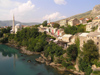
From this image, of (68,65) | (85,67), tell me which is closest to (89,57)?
(85,67)

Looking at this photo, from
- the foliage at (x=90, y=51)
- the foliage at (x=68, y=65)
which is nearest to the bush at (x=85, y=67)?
the foliage at (x=90, y=51)

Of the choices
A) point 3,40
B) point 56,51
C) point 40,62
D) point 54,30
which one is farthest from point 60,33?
point 3,40

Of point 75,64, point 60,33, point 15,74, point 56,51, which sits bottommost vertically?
point 15,74

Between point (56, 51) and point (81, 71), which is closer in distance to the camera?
point (81, 71)

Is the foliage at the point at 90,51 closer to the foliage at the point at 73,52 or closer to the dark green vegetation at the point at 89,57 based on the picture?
the dark green vegetation at the point at 89,57

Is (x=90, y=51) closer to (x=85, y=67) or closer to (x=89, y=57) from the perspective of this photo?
(x=89, y=57)

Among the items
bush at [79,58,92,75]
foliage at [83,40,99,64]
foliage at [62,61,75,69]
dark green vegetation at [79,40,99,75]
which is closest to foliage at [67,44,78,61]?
foliage at [62,61,75,69]

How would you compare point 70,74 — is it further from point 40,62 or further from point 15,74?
point 15,74

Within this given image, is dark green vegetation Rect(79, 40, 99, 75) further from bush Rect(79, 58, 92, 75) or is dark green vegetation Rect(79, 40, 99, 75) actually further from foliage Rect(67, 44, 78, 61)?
foliage Rect(67, 44, 78, 61)
